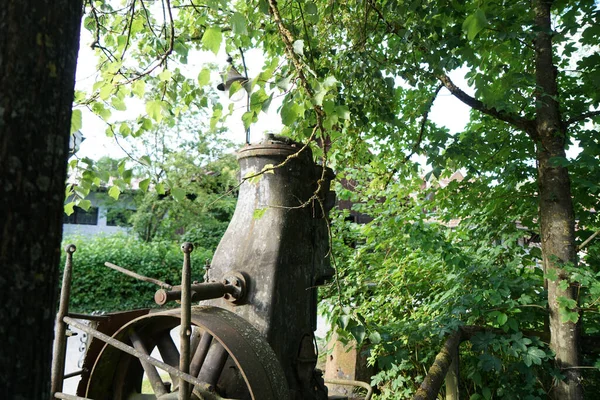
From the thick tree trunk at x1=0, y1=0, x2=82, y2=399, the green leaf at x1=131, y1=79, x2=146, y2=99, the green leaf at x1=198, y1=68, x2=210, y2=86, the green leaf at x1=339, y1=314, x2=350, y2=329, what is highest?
the green leaf at x1=131, y1=79, x2=146, y2=99

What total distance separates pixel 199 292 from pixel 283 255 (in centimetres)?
66

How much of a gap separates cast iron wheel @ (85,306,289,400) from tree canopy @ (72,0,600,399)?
2.37ft

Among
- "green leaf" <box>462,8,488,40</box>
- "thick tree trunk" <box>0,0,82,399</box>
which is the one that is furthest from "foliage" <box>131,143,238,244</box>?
"thick tree trunk" <box>0,0,82,399</box>

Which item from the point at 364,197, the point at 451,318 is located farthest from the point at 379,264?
the point at 451,318

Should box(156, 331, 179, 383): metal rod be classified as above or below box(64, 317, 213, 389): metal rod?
below

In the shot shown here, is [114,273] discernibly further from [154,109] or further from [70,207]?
[154,109]

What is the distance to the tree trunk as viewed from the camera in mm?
4152

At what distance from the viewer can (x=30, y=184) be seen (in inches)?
43.9

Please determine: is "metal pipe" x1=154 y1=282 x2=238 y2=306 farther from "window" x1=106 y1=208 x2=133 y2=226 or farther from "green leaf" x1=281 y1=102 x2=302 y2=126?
"window" x1=106 y1=208 x2=133 y2=226

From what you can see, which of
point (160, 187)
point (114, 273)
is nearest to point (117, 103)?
point (160, 187)

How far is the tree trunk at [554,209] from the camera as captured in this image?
4152mm

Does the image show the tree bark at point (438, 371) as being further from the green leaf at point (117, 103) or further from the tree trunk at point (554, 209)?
the green leaf at point (117, 103)

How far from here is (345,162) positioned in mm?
6059

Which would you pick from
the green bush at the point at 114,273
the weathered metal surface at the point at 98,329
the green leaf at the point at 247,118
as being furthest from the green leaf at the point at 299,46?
the green bush at the point at 114,273
